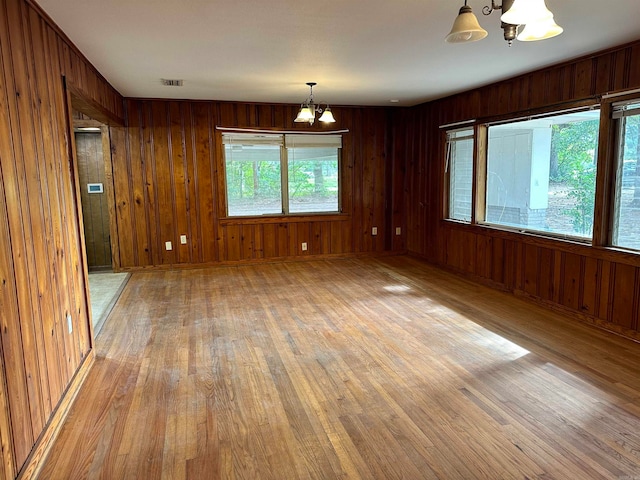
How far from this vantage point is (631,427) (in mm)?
2291

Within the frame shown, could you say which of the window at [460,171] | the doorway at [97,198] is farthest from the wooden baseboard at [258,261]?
the window at [460,171]

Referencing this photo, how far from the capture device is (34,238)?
2.27m

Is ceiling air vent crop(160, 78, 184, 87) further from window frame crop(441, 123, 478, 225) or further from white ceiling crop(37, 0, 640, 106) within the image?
window frame crop(441, 123, 478, 225)

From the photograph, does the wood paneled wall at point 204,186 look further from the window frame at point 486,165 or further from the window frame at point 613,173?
the window frame at point 613,173

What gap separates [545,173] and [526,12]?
323 centimetres

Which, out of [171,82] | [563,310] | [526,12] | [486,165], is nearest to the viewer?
[526,12]

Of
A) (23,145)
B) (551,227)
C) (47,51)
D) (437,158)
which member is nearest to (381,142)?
(437,158)

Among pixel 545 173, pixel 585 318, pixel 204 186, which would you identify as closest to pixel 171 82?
pixel 204 186

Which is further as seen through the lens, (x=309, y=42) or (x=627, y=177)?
(x=627, y=177)

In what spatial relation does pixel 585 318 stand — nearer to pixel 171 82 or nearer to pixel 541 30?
pixel 541 30

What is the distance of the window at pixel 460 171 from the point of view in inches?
217

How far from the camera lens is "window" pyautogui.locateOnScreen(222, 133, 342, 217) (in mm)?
6355

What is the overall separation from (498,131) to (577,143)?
1110 millimetres

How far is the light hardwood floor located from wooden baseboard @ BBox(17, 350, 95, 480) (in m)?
0.04
